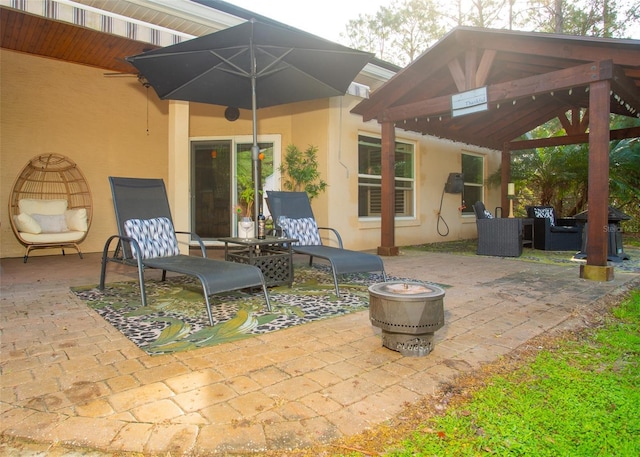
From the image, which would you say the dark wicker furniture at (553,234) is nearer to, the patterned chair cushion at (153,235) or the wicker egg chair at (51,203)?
the patterned chair cushion at (153,235)

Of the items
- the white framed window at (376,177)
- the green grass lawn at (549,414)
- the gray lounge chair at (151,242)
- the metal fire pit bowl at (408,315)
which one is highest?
the white framed window at (376,177)

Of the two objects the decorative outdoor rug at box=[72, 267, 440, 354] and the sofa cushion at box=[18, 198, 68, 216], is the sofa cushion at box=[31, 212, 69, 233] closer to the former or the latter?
the sofa cushion at box=[18, 198, 68, 216]

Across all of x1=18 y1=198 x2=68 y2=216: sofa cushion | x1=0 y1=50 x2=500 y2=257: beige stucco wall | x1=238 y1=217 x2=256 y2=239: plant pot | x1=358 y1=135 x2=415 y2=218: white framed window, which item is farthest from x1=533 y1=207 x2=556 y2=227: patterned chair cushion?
x1=18 y1=198 x2=68 y2=216: sofa cushion

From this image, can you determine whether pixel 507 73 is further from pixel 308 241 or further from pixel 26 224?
pixel 26 224

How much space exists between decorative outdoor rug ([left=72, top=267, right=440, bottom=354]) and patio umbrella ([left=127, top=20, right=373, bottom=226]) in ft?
3.45

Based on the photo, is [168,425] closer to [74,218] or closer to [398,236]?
[74,218]

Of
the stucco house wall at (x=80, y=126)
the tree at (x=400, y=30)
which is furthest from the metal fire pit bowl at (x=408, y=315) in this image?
the tree at (x=400, y=30)

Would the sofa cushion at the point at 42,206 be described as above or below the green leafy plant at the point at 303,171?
below

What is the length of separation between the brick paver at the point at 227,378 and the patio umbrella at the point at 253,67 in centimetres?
192

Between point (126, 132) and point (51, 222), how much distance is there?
2.16 metres

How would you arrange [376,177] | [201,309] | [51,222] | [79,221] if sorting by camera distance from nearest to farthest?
[201,309] → [51,222] → [79,221] → [376,177]

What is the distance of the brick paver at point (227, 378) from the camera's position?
1.58 metres

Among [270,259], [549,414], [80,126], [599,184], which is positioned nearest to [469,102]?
[599,184]

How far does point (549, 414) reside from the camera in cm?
172
